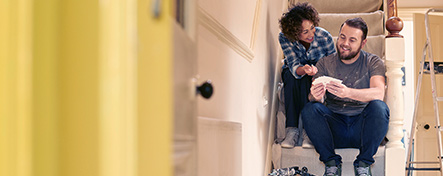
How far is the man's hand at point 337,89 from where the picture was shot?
2.84 meters

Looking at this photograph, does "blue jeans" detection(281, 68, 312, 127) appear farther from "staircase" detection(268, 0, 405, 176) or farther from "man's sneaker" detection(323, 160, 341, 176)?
"man's sneaker" detection(323, 160, 341, 176)

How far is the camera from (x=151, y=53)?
612 mm

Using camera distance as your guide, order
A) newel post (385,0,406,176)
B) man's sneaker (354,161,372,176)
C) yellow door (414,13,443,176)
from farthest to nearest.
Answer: yellow door (414,13,443,176) → newel post (385,0,406,176) → man's sneaker (354,161,372,176)

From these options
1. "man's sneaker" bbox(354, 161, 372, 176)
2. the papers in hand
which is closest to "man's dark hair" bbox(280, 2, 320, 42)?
the papers in hand

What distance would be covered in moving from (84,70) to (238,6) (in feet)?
5.19

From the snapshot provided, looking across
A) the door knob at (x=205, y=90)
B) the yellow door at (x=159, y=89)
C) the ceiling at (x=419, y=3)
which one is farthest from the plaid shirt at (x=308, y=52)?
the ceiling at (x=419, y=3)

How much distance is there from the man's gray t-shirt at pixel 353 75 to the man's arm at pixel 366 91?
30 mm

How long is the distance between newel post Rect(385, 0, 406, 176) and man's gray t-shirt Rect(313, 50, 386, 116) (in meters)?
0.08

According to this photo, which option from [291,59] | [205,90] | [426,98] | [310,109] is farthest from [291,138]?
[426,98]

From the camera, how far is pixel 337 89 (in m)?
2.87

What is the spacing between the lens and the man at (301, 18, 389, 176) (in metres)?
2.78

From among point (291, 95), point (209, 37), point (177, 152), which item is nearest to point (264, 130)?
point (291, 95)

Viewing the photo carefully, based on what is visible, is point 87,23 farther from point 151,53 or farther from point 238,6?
point 238,6

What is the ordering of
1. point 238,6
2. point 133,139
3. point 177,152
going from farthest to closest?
1. point 238,6
2. point 177,152
3. point 133,139
